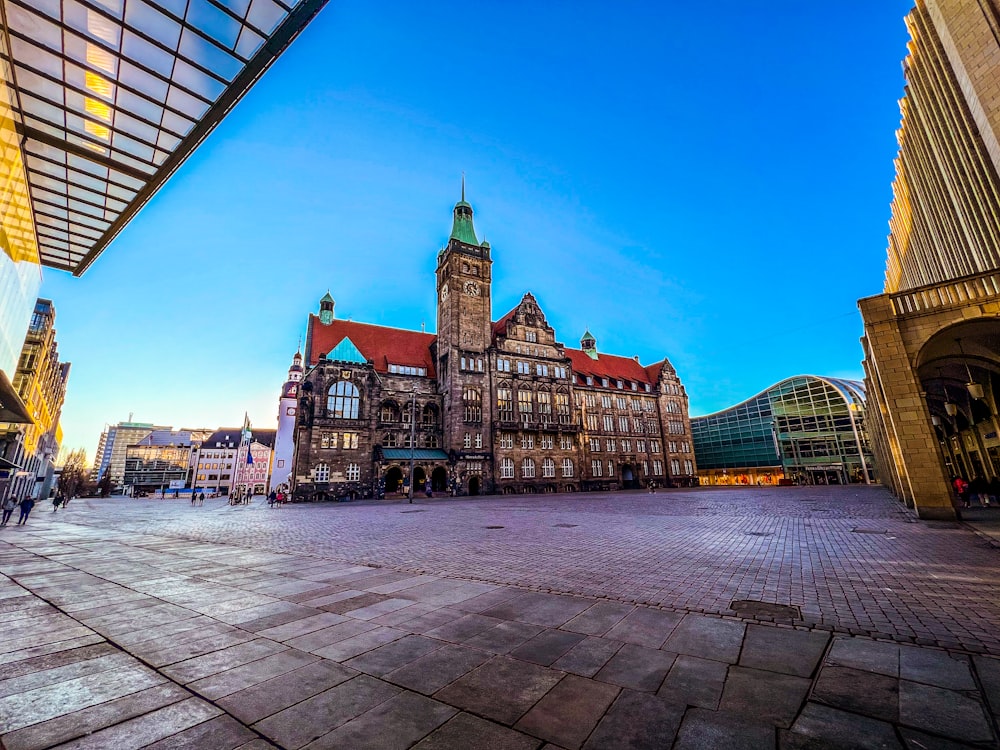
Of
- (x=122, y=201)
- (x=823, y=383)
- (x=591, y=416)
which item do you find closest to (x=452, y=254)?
(x=591, y=416)

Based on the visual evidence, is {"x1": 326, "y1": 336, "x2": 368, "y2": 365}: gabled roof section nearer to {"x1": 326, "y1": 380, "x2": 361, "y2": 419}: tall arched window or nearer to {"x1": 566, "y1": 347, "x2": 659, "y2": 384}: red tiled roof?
{"x1": 326, "y1": 380, "x2": 361, "y2": 419}: tall arched window

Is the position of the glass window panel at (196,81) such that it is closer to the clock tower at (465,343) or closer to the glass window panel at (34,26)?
the glass window panel at (34,26)

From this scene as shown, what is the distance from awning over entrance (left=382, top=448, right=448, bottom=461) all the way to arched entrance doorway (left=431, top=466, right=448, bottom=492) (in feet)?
5.07

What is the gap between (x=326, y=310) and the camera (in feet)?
166

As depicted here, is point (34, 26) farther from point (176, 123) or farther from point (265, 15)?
point (265, 15)

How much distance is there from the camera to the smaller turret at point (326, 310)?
163ft

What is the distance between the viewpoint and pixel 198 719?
2830mm

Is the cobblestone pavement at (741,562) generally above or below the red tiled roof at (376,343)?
below

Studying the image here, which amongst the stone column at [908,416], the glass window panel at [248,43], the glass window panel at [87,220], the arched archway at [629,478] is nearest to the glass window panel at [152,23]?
the glass window panel at [248,43]

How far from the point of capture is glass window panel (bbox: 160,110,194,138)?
595 inches

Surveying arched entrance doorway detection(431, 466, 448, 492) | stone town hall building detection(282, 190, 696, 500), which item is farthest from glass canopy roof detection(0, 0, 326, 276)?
arched entrance doorway detection(431, 466, 448, 492)

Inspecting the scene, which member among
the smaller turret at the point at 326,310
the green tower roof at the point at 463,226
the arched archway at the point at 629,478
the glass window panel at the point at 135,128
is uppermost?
the green tower roof at the point at 463,226

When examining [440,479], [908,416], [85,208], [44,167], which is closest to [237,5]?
[44,167]

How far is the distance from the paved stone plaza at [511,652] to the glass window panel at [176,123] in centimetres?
1511
